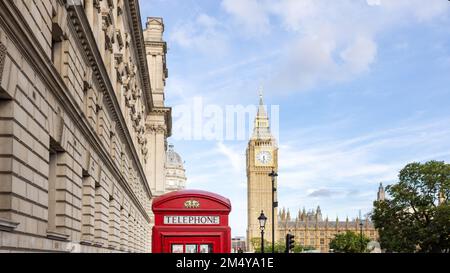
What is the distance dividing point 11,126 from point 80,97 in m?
8.90

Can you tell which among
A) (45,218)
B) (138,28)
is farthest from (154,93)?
(45,218)

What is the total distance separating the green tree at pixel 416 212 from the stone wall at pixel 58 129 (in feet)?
134

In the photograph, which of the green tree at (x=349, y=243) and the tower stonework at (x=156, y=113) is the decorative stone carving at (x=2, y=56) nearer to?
the tower stonework at (x=156, y=113)

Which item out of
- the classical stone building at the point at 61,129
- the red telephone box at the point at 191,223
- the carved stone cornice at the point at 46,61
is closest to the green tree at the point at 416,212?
the classical stone building at the point at 61,129

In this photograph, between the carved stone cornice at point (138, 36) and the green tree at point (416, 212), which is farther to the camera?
the green tree at point (416, 212)

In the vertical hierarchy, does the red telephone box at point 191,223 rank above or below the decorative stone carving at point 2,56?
below

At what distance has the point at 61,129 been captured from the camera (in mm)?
17188

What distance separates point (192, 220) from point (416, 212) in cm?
5737

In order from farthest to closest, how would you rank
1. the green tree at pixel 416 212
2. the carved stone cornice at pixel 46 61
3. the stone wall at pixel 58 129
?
the green tree at pixel 416 212 → the stone wall at pixel 58 129 → the carved stone cornice at pixel 46 61

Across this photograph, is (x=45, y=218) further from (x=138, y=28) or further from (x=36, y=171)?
(x=138, y=28)

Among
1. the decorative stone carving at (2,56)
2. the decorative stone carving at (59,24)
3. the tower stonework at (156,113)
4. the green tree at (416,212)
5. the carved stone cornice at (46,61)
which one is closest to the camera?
the decorative stone carving at (2,56)

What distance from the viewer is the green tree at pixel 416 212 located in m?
65.5
